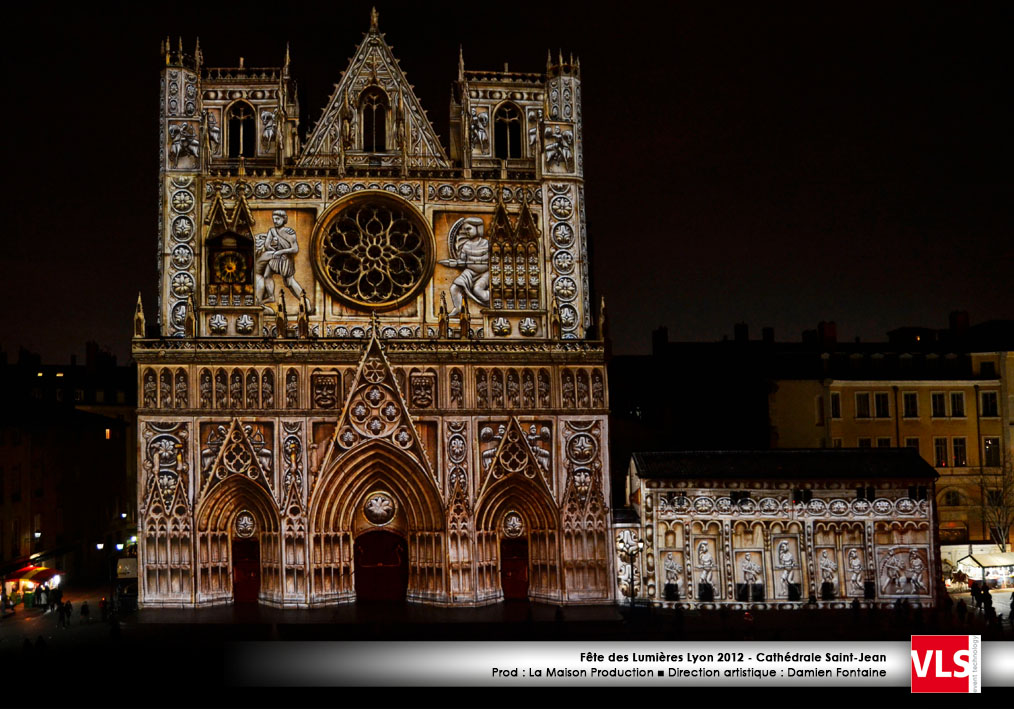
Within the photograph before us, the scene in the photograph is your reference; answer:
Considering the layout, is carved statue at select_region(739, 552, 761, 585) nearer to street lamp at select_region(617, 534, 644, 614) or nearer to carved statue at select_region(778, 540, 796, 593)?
carved statue at select_region(778, 540, 796, 593)

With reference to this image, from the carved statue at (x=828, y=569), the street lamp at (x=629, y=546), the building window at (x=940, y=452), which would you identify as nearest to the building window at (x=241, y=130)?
the street lamp at (x=629, y=546)

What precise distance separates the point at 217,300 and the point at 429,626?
46.7ft

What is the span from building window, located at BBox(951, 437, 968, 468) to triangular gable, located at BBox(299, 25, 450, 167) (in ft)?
88.5

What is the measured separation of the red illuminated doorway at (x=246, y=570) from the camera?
1567 inches

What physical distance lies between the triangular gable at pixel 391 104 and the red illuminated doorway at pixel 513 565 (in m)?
14.0

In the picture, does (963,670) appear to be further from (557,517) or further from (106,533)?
(106,533)

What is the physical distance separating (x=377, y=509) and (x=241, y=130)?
14741mm

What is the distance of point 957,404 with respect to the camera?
173ft

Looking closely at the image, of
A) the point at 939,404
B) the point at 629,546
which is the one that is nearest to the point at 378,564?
the point at 629,546

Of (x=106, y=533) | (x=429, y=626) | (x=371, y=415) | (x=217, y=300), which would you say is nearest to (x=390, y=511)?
(x=371, y=415)

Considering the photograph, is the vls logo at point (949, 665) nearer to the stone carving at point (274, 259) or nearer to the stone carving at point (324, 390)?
the stone carving at point (324, 390)

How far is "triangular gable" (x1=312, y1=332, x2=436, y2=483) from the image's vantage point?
39562mm

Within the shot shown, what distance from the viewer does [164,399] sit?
3928 cm

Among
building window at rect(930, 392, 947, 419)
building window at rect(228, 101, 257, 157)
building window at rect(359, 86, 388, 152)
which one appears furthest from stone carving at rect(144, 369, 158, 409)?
building window at rect(930, 392, 947, 419)
